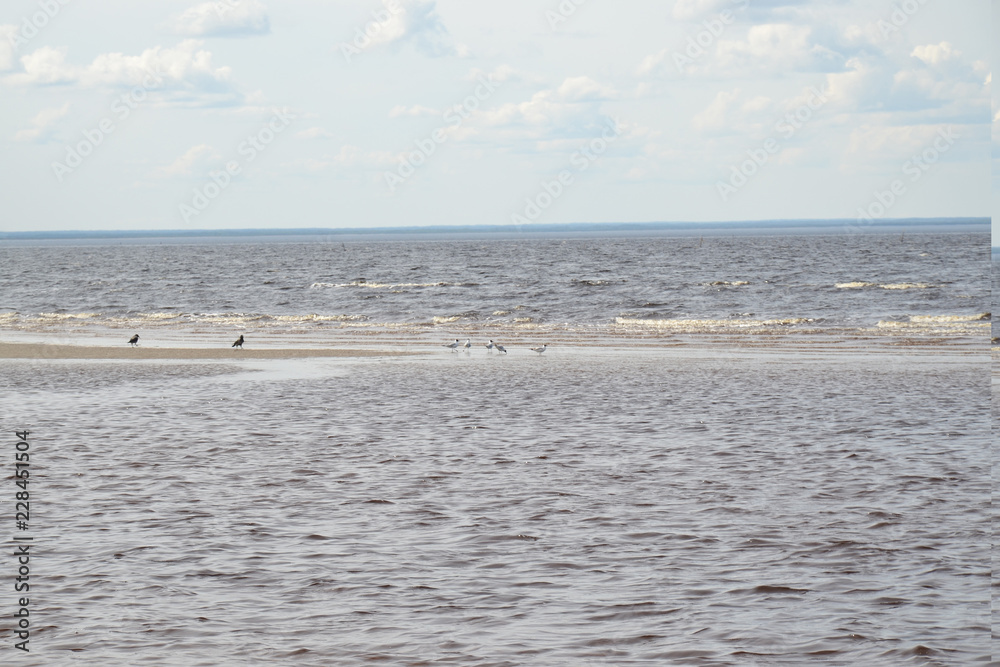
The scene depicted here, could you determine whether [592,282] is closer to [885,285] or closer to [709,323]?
[885,285]

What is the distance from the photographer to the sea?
682cm

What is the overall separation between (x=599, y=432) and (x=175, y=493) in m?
6.31

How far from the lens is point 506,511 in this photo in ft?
32.7

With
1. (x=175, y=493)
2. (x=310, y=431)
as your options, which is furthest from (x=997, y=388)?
(x=175, y=493)

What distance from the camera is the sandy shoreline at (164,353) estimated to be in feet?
92.7

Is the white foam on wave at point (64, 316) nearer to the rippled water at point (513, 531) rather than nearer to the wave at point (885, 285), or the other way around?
the rippled water at point (513, 531)

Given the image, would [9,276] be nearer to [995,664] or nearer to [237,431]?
[237,431]

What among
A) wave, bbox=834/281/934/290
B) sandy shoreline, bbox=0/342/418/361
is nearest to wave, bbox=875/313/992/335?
wave, bbox=834/281/934/290

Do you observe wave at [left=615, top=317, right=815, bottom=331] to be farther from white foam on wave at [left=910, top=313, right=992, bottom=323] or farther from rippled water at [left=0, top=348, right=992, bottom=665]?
rippled water at [left=0, top=348, right=992, bottom=665]

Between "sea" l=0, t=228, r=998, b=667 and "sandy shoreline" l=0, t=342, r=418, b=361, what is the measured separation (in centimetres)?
204

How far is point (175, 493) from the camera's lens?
419 inches

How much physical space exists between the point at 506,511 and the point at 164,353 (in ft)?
71.9

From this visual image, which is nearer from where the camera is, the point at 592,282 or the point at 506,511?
the point at 506,511

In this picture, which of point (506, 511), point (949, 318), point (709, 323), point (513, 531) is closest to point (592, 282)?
point (709, 323)
